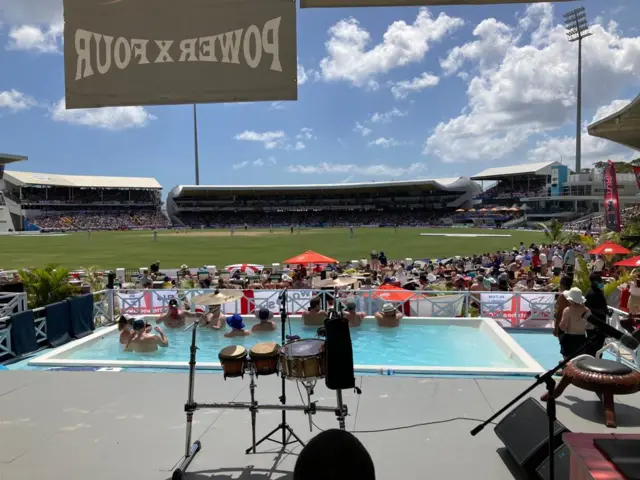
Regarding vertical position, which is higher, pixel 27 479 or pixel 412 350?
pixel 27 479

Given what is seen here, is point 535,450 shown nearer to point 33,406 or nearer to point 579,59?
point 33,406

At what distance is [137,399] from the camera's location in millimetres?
6117

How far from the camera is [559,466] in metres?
3.58

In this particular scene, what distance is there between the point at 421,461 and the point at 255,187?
109950 millimetres

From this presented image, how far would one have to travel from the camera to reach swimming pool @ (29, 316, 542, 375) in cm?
916

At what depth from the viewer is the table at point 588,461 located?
2459 millimetres

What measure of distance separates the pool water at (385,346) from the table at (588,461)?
21.9 ft

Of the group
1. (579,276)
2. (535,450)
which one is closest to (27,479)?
(535,450)

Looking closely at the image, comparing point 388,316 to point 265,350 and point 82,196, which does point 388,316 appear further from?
point 82,196

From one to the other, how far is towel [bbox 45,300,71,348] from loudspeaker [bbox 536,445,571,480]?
9.81 meters

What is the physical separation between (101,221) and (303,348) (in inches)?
4177

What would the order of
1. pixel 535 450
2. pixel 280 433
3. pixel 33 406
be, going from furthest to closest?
pixel 33 406 < pixel 280 433 < pixel 535 450

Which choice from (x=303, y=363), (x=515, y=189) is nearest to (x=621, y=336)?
(x=303, y=363)

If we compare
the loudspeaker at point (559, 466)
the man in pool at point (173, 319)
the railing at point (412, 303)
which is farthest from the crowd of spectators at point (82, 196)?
the loudspeaker at point (559, 466)
